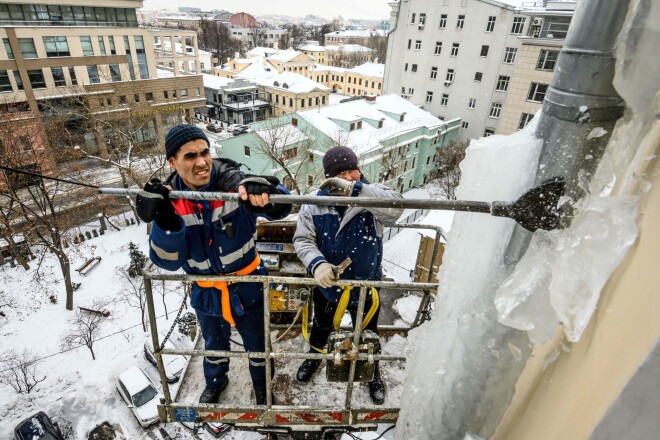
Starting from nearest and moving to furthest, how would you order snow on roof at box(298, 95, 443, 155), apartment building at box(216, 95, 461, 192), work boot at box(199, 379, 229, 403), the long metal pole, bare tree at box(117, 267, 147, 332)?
the long metal pole, work boot at box(199, 379, 229, 403), bare tree at box(117, 267, 147, 332), apartment building at box(216, 95, 461, 192), snow on roof at box(298, 95, 443, 155)

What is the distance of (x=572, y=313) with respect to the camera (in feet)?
4.49

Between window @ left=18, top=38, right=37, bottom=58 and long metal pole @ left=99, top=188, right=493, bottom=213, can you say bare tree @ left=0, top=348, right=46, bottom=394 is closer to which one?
long metal pole @ left=99, top=188, right=493, bottom=213

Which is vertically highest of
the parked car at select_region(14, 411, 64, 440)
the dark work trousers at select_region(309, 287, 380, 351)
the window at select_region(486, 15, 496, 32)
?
the window at select_region(486, 15, 496, 32)

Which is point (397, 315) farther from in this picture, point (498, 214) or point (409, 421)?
point (498, 214)

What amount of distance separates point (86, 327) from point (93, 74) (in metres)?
20.7

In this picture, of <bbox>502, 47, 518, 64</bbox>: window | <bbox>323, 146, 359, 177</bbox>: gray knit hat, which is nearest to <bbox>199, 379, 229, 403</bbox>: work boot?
<bbox>323, 146, 359, 177</bbox>: gray knit hat

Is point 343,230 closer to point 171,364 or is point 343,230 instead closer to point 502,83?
point 171,364

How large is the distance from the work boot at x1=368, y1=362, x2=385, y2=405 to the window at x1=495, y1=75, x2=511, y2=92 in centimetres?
2885

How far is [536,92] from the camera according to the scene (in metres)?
21.5

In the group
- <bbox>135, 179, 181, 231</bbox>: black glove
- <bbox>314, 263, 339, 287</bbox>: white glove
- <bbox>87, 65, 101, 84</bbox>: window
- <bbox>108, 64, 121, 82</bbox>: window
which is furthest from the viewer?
<bbox>108, 64, 121, 82</bbox>: window

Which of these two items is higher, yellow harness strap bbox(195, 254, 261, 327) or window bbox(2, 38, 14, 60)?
yellow harness strap bbox(195, 254, 261, 327)

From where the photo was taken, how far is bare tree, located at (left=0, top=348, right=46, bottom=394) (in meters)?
12.9

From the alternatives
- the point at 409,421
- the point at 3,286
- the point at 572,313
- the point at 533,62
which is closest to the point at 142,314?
the point at 3,286

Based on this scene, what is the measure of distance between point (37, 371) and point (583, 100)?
17.6 metres
